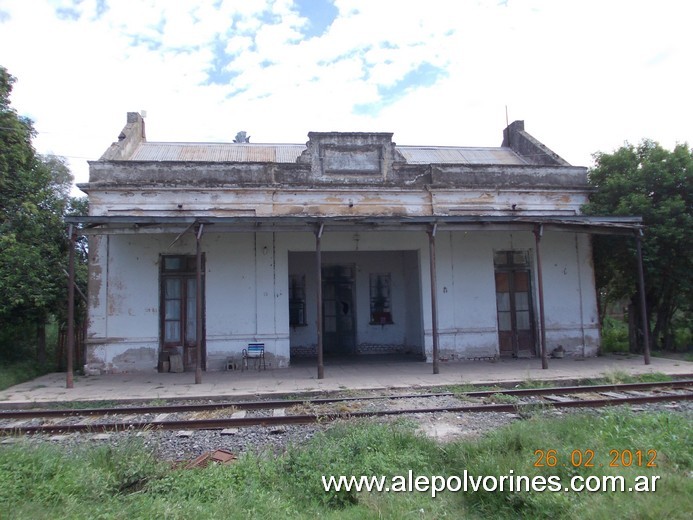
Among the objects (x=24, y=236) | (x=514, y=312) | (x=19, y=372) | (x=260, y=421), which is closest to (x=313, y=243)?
(x=514, y=312)

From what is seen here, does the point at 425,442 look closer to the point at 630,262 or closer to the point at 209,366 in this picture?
the point at 209,366

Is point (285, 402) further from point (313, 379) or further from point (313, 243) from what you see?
point (313, 243)

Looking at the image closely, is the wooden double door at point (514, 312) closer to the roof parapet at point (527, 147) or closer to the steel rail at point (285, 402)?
the roof parapet at point (527, 147)

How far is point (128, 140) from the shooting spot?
14.5 m

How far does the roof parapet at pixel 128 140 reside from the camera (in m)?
13.2

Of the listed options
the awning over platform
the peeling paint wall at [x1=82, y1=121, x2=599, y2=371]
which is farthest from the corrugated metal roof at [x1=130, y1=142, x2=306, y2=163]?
the awning over platform

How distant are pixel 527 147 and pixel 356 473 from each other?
14.3 m

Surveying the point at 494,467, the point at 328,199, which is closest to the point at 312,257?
the point at 328,199

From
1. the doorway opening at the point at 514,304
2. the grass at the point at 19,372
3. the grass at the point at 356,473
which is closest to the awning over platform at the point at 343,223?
the doorway opening at the point at 514,304

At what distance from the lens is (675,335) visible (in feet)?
47.3

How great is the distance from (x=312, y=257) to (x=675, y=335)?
11091 millimetres

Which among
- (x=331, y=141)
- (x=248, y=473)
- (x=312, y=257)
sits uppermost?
(x=331, y=141)

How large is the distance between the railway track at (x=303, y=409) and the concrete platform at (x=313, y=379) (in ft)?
2.72

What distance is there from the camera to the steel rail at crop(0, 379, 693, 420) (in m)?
7.69
